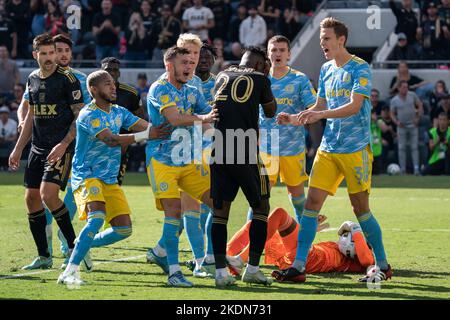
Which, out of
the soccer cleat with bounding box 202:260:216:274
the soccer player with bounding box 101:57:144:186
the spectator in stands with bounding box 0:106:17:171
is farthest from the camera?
the spectator in stands with bounding box 0:106:17:171

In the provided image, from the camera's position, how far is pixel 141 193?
67.8 feet

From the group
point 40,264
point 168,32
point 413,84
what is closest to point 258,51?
point 40,264

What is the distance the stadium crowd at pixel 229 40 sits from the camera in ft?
83.2

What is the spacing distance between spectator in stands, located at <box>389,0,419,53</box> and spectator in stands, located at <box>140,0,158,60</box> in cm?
631

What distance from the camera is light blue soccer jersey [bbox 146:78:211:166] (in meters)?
10.5

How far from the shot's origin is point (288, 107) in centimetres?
1291

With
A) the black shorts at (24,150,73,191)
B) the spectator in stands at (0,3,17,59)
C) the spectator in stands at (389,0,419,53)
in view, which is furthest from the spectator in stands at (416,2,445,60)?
the black shorts at (24,150,73,191)

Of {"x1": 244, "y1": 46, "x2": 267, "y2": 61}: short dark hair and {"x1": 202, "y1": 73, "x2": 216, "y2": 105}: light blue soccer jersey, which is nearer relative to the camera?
{"x1": 244, "y1": 46, "x2": 267, "y2": 61}: short dark hair

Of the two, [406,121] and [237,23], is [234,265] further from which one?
[237,23]

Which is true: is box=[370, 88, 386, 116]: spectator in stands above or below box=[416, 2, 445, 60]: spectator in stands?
below

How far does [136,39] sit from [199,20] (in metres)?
1.83

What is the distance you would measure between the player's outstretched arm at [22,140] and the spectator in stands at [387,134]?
14.8 meters

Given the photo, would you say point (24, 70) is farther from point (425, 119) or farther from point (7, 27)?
point (425, 119)

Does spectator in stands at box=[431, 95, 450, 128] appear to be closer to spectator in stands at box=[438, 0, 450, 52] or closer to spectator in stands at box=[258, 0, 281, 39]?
spectator in stands at box=[438, 0, 450, 52]
